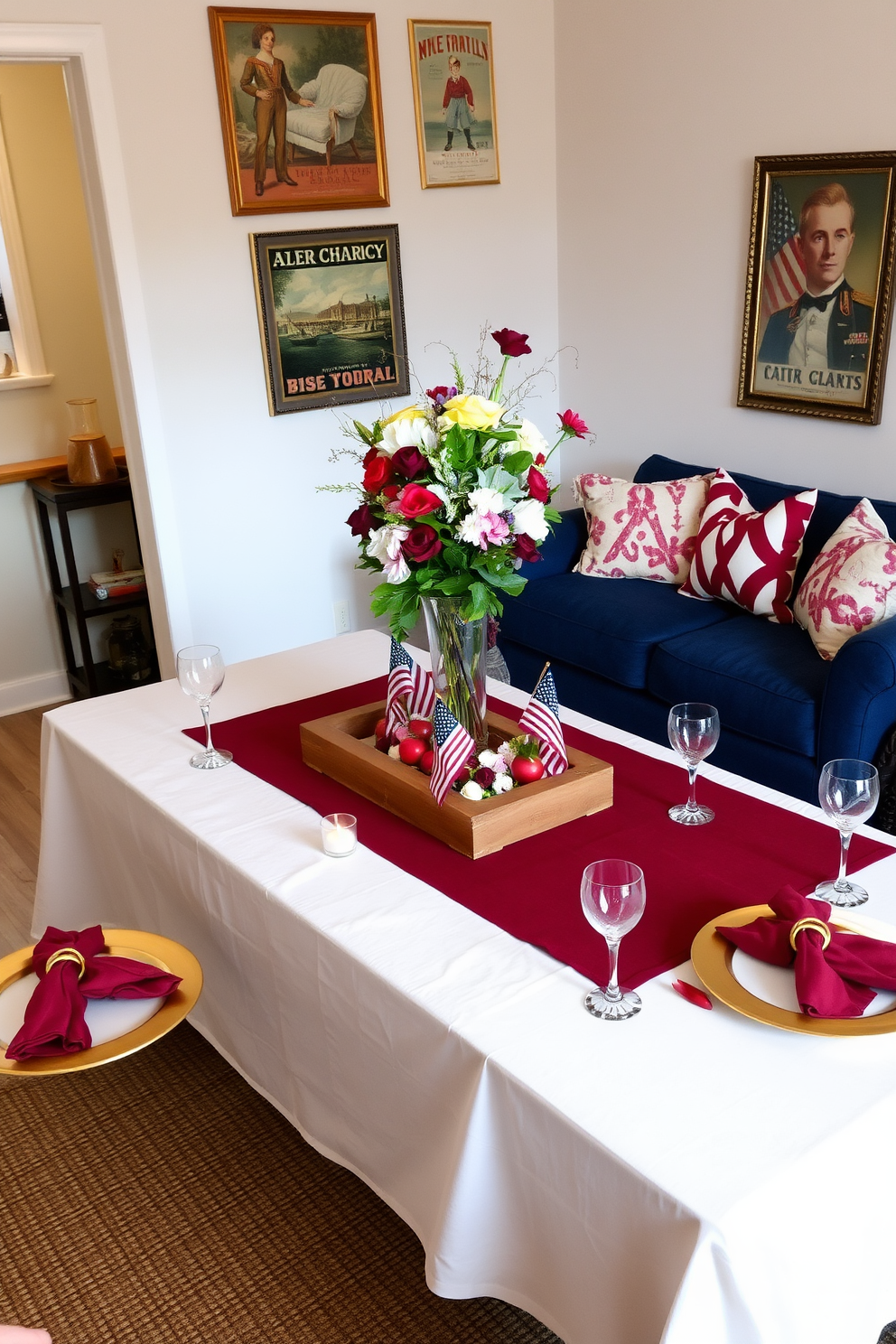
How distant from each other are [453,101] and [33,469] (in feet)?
6.76

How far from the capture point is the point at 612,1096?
1.29 m

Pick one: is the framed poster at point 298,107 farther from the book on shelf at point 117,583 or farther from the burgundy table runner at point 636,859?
the burgundy table runner at point 636,859

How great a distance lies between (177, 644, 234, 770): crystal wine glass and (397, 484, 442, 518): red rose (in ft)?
1.90

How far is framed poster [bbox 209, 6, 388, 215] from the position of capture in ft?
11.9

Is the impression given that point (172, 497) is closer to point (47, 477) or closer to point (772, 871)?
point (47, 477)

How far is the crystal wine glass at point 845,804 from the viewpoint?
1641 mm

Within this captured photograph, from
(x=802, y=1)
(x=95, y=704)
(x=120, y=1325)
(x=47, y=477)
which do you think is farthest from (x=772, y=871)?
(x=47, y=477)

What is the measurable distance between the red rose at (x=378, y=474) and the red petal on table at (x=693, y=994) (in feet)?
2.90

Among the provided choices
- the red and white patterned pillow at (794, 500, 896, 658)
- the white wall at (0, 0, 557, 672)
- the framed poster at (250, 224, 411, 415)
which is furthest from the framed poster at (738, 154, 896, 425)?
the framed poster at (250, 224, 411, 415)

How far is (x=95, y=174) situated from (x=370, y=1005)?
292 cm

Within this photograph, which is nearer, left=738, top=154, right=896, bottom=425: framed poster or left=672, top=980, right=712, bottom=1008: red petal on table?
left=672, top=980, right=712, bottom=1008: red petal on table

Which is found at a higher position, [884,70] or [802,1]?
[802,1]

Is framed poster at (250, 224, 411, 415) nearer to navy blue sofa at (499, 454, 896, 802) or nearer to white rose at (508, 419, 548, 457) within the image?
navy blue sofa at (499, 454, 896, 802)

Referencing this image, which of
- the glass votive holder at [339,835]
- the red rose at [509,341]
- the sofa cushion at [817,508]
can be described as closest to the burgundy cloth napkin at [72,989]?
Answer: the glass votive holder at [339,835]
